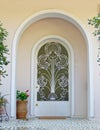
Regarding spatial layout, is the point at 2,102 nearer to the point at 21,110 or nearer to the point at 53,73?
the point at 21,110

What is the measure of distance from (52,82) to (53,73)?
268 millimetres

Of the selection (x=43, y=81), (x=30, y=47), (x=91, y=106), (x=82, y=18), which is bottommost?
(x=91, y=106)

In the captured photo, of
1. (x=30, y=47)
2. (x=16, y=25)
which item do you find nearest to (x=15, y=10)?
(x=16, y=25)

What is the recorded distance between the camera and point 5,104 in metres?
7.66

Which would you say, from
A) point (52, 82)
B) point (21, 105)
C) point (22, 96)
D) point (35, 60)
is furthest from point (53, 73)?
point (21, 105)

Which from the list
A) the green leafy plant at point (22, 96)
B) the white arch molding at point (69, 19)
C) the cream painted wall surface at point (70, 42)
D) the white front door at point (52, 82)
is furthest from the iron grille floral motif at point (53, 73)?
the white arch molding at point (69, 19)

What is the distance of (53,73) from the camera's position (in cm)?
898

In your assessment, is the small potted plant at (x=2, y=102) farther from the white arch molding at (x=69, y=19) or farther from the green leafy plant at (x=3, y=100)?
the white arch molding at (x=69, y=19)

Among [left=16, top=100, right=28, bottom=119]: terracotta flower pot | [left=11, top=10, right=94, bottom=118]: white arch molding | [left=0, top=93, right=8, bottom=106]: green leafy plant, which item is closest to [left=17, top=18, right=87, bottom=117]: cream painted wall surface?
[left=16, top=100, right=28, bottom=119]: terracotta flower pot

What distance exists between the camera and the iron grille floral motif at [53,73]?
8938 millimetres

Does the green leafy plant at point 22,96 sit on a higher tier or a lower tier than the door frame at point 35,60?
lower

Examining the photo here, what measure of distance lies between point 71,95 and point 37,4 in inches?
110

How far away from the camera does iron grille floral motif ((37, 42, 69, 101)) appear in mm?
8938

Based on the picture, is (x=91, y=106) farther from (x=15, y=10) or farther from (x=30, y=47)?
(x=15, y=10)
